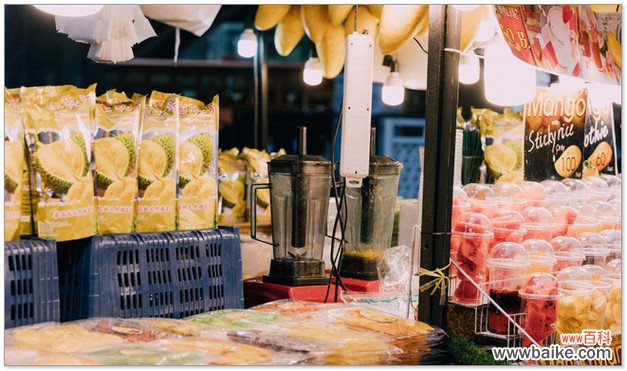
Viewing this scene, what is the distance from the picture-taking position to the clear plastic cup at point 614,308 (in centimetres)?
251

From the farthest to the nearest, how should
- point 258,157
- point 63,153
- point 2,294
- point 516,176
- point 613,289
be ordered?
point 258,157 < point 516,176 < point 613,289 < point 63,153 < point 2,294

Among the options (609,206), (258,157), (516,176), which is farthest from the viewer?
(258,157)

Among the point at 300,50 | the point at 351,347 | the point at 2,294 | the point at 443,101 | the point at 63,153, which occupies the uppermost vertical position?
the point at 300,50

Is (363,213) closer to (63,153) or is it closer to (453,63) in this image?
(453,63)

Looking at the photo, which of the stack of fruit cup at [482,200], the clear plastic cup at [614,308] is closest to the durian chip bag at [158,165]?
the stack of fruit cup at [482,200]

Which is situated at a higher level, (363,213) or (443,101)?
(443,101)

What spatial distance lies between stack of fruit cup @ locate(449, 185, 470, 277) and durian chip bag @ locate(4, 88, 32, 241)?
4.05ft

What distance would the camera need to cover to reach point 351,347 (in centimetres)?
203

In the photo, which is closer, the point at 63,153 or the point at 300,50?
the point at 63,153

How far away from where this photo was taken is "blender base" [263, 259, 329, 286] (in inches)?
106

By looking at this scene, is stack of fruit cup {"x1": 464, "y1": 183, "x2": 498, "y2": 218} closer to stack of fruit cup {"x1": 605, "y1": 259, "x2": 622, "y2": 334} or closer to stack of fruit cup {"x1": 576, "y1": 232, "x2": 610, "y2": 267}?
stack of fruit cup {"x1": 576, "y1": 232, "x2": 610, "y2": 267}

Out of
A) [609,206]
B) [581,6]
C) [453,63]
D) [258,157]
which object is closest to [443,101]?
[453,63]

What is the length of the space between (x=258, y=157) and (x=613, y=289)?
2.10 meters

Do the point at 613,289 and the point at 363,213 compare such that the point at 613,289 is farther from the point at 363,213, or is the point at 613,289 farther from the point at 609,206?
the point at 363,213
